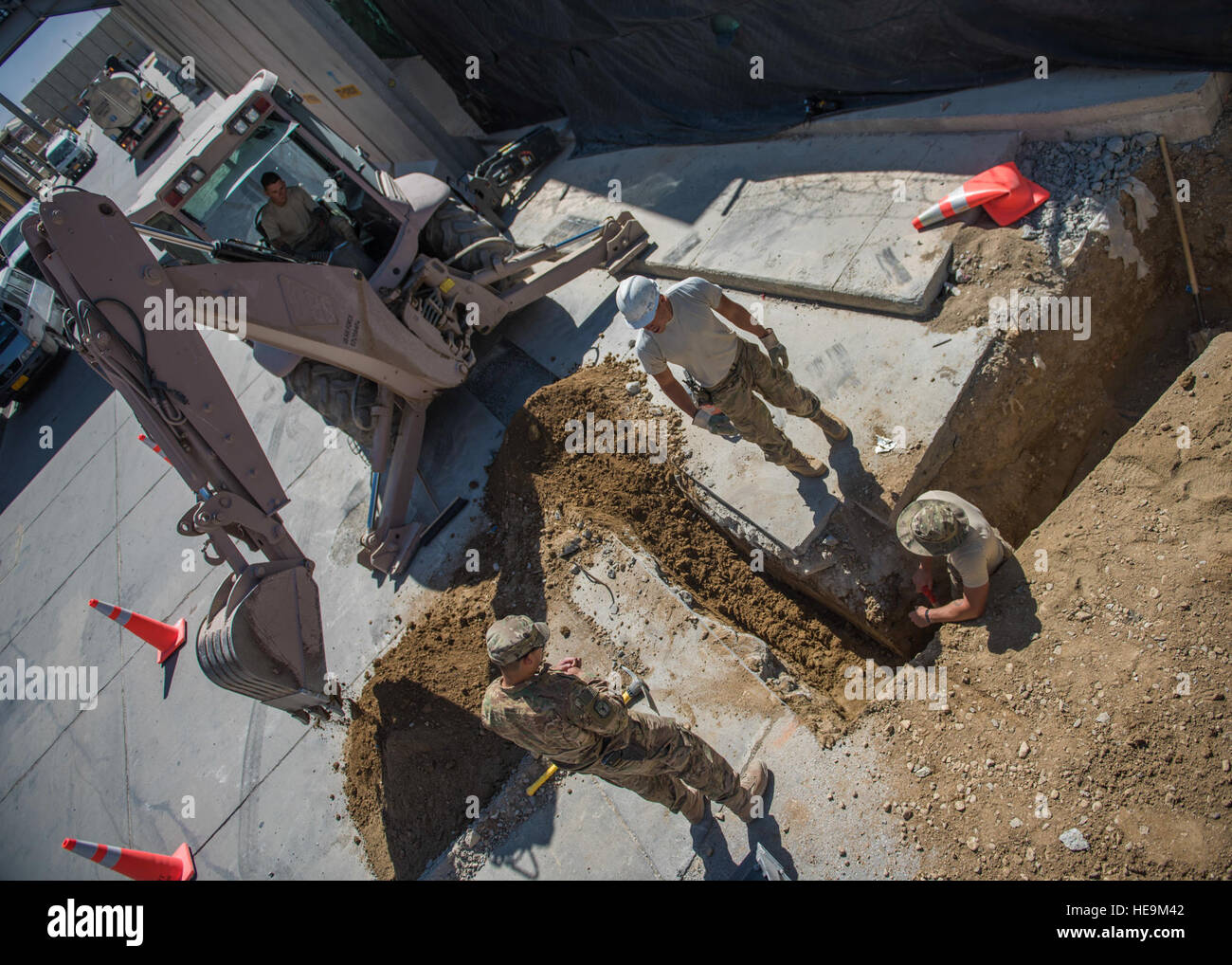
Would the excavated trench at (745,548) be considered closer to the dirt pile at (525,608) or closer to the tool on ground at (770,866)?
the dirt pile at (525,608)

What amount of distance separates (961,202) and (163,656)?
8.09 metres

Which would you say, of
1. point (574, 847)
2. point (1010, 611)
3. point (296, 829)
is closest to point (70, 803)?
point (296, 829)

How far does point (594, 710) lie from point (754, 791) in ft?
4.30

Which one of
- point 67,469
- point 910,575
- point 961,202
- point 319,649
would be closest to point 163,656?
point 319,649

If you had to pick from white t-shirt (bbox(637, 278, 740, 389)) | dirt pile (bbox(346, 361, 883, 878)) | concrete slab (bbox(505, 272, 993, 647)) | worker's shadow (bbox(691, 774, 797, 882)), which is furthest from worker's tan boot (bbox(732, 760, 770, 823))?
white t-shirt (bbox(637, 278, 740, 389))

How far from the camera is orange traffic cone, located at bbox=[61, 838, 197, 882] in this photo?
5312 mm

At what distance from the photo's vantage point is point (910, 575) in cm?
502

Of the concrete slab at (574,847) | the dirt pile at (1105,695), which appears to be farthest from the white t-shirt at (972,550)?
the concrete slab at (574,847)

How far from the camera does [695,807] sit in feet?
13.9

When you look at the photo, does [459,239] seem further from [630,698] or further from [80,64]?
[80,64]

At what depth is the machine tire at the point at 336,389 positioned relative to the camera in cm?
661

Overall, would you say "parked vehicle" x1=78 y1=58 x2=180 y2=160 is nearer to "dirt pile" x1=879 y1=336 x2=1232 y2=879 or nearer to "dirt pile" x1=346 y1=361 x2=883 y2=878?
"dirt pile" x1=346 y1=361 x2=883 y2=878

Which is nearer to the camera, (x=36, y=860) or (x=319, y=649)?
(x=319, y=649)
